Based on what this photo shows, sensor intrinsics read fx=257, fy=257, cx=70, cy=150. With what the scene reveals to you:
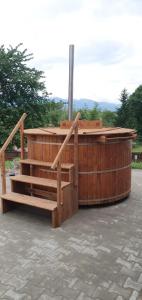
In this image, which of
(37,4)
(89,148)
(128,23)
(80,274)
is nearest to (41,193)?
(89,148)

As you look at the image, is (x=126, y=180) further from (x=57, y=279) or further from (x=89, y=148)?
(x=57, y=279)

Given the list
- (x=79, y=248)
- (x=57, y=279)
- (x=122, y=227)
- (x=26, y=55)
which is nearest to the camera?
(x=57, y=279)

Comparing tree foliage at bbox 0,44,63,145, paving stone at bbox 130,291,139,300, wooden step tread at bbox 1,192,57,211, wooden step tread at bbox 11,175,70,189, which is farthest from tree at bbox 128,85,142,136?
paving stone at bbox 130,291,139,300

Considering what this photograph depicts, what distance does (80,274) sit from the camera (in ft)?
9.22

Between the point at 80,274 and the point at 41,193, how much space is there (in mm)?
2288

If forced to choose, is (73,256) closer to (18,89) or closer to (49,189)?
(49,189)

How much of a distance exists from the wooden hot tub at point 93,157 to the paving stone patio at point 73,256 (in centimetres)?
40

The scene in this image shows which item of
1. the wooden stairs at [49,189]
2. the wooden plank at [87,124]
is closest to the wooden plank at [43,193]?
the wooden stairs at [49,189]

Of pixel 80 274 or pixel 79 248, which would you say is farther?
pixel 79 248

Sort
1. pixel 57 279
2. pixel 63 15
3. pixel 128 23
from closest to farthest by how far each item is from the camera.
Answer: pixel 57 279, pixel 63 15, pixel 128 23

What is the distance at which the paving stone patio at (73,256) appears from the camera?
255 centimetres

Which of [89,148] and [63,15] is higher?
[63,15]

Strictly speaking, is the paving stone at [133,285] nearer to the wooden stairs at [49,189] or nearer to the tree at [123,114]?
the wooden stairs at [49,189]

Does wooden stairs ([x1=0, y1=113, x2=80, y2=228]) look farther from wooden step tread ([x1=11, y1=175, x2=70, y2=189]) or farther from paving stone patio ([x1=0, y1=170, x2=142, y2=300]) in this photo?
paving stone patio ([x1=0, y1=170, x2=142, y2=300])
